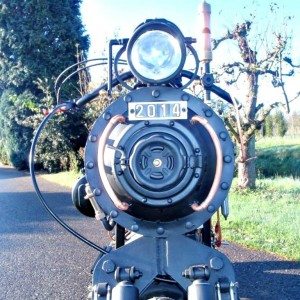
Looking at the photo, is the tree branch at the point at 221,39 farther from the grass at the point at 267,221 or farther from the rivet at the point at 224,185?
the rivet at the point at 224,185

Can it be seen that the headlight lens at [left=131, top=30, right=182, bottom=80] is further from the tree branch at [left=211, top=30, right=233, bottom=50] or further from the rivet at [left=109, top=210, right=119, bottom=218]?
the tree branch at [left=211, top=30, right=233, bottom=50]

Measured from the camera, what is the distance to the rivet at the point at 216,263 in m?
2.15

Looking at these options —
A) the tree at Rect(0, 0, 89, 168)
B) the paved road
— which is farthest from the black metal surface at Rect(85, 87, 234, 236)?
the tree at Rect(0, 0, 89, 168)

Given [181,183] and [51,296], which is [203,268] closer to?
[181,183]

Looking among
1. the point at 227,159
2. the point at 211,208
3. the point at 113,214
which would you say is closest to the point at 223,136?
the point at 227,159

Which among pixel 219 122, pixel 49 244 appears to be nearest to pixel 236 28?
pixel 49 244

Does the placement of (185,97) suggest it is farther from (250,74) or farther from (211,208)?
(250,74)

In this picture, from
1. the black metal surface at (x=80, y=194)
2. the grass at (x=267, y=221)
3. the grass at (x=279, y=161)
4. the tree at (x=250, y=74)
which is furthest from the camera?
the grass at (x=279, y=161)

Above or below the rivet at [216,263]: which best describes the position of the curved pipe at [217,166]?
above

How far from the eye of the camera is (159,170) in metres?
2.12

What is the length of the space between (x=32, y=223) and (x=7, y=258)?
2410mm

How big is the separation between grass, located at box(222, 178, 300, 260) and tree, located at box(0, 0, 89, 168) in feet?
42.4

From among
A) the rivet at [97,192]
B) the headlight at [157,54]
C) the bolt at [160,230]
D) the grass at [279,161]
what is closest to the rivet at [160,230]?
the bolt at [160,230]

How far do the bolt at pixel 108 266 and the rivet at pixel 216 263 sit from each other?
409 millimetres
